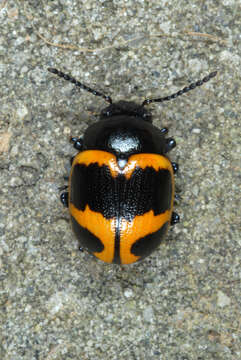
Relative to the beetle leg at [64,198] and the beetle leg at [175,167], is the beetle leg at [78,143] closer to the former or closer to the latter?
the beetle leg at [64,198]

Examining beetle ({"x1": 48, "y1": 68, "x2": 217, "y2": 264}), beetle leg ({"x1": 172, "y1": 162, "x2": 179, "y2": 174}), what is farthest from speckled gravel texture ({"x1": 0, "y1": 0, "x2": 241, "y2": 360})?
beetle ({"x1": 48, "y1": 68, "x2": 217, "y2": 264})

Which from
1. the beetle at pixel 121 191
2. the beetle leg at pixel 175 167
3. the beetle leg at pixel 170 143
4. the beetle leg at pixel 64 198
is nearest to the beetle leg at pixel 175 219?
the beetle at pixel 121 191

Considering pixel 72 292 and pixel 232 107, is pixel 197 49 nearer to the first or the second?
pixel 232 107

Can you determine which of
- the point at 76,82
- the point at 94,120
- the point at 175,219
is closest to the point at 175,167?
the point at 175,219

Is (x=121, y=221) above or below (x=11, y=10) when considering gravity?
below

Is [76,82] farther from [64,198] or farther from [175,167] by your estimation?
[175,167]

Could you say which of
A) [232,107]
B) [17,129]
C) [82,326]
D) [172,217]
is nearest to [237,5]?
[232,107]
